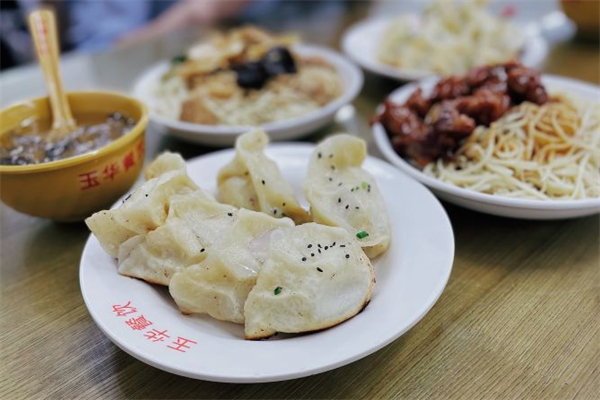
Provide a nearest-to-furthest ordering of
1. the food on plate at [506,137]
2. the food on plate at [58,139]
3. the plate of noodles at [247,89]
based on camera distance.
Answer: the food on plate at [58,139] < the food on plate at [506,137] < the plate of noodles at [247,89]

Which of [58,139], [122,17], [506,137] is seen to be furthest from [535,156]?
[122,17]

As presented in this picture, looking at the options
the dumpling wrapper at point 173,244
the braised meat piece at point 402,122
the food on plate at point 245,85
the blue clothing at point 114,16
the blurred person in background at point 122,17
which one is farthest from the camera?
the blue clothing at point 114,16

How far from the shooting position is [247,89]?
118 inches

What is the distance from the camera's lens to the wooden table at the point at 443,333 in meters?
1.41

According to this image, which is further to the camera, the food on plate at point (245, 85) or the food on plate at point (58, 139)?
the food on plate at point (245, 85)

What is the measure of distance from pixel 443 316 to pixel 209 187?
100cm

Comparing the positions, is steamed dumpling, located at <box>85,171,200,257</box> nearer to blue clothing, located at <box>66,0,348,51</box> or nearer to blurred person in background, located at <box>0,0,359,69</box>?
blurred person in background, located at <box>0,0,359,69</box>

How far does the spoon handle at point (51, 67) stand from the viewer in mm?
2135

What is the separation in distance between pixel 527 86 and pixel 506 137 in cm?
32

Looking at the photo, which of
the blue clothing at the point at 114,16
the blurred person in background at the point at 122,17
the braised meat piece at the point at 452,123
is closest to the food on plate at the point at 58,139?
the braised meat piece at the point at 452,123

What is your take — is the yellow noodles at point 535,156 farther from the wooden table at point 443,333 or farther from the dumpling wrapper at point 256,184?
the dumpling wrapper at point 256,184

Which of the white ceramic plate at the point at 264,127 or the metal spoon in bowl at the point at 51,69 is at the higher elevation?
the metal spoon in bowl at the point at 51,69

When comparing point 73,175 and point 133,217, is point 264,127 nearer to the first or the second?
point 73,175

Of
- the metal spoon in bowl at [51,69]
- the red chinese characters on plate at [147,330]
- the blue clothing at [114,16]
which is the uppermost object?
the metal spoon in bowl at [51,69]
